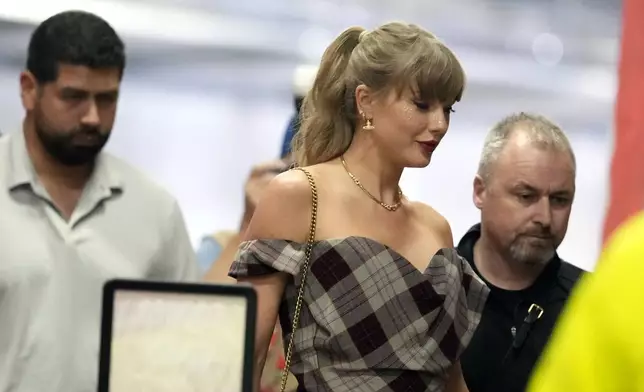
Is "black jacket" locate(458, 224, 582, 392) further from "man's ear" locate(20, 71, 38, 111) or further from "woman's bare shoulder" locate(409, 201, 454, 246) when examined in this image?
"man's ear" locate(20, 71, 38, 111)

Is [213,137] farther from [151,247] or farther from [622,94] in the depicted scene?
[151,247]

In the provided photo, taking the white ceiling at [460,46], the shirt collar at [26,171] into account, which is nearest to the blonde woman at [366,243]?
the shirt collar at [26,171]

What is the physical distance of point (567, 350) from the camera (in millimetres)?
754

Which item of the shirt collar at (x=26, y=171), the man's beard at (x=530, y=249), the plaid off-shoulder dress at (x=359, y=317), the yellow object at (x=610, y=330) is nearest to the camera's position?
the yellow object at (x=610, y=330)

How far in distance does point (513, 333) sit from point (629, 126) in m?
0.87

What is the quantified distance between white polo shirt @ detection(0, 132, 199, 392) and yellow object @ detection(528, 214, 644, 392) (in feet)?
3.95

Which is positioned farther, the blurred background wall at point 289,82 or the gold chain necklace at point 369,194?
the blurred background wall at point 289,82

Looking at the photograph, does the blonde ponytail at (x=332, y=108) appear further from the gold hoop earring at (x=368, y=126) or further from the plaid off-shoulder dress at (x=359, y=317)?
the plaid off-shoulder dress at (x=359, y=317)

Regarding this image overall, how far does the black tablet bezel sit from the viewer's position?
1139 millimetres

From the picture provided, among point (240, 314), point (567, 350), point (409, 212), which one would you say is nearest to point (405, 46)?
point (409, 212)

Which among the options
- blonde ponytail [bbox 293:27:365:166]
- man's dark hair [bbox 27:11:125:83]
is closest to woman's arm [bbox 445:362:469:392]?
blonde ponytail [bbox 293:27:365:166]

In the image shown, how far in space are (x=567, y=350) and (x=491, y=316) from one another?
128 cm

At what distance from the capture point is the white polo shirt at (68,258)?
5.83 ft

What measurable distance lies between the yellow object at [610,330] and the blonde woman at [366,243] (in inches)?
33.0
